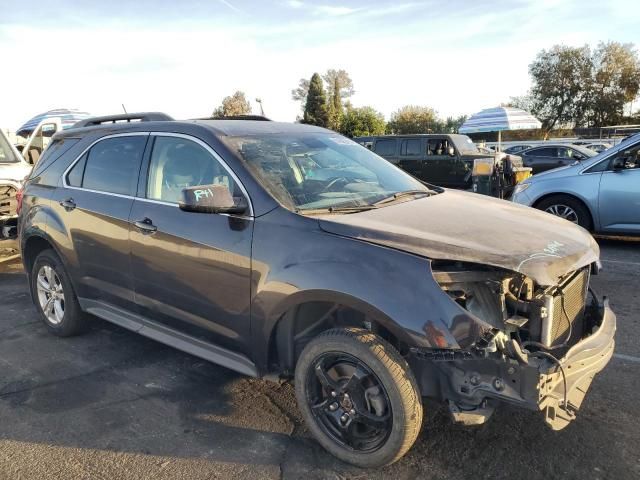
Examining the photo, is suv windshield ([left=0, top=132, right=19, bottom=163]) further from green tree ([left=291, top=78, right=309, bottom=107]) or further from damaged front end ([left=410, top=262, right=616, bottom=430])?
green tree ([left=291, top=78, right=309, bottom=107])

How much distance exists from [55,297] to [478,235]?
3753 millimetres

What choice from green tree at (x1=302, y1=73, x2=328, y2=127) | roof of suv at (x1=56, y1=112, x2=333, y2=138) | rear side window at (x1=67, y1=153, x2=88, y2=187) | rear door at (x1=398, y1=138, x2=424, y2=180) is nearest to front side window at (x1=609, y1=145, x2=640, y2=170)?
roof of suv at (x1=56, y1=112, x2=333, y2=138)

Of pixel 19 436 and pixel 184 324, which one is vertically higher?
pixel 184 324

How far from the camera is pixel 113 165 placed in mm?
4184

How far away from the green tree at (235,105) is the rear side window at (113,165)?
61313mm

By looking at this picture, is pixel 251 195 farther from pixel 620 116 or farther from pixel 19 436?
pixel 620 116

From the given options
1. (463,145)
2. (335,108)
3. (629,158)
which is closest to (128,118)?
(629,158)

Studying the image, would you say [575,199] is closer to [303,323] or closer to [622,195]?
[622,195]

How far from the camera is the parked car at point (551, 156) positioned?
20859 millimetres

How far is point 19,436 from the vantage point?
3.23 meters

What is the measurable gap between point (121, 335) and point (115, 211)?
142 centimetres

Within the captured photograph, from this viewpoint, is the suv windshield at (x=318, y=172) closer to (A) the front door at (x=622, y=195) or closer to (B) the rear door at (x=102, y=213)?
(B) the rear door at (x=102, y=213)

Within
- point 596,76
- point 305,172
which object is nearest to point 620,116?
point 596,76

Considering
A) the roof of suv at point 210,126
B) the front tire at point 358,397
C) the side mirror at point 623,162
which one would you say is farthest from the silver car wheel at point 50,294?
the side mirror at point 623,162
